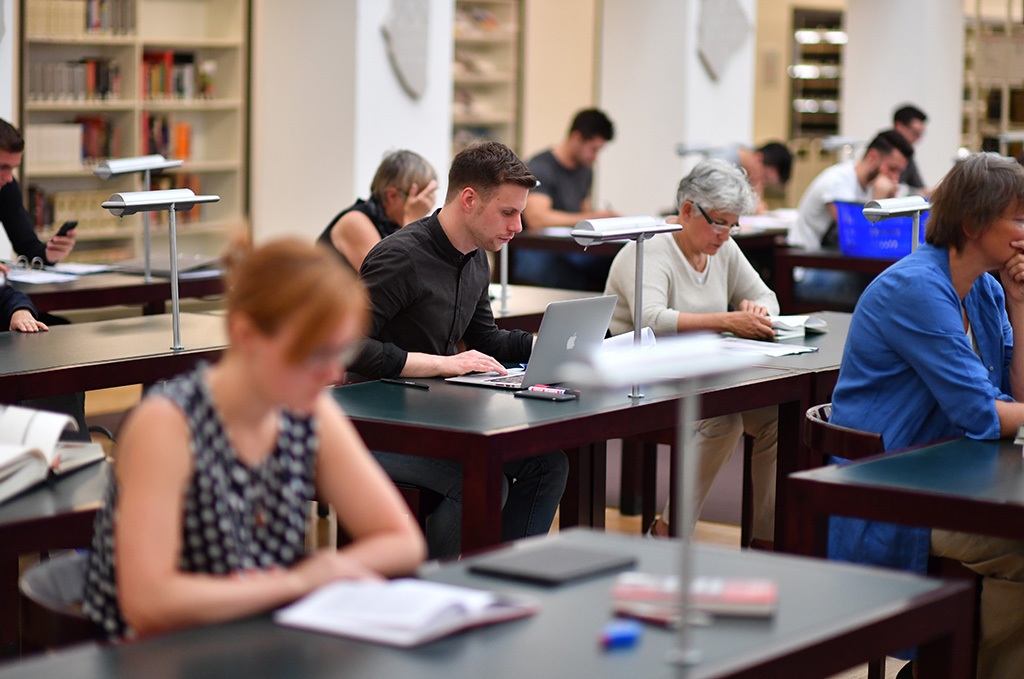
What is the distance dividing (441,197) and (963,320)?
497 centimetres

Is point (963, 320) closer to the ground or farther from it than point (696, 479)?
farther from it

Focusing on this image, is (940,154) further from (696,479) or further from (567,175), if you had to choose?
(696,479)

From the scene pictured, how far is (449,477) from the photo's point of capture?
3.21 m

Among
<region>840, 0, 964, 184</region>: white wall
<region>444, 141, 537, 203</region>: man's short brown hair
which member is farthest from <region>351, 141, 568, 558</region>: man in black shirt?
<region>840, 0, 964, 184</region>: white wall

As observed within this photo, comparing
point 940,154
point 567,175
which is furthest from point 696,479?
point 940,154


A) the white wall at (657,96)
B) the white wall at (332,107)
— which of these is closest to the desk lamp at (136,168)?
the white wall at (332,107)

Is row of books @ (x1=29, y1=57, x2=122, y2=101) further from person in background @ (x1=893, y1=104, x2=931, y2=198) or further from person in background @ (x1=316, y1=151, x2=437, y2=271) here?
person in background @ (x1=893, y1=104, x2=931, y2=198)

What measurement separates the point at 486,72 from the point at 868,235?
16.0 ft

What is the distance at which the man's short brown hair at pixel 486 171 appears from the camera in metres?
3.49

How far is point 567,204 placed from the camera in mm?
7676

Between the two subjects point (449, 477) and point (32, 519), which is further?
point (449, 477)

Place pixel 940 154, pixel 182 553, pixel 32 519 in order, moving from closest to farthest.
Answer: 1. pixel 182 553
2. pixel 32 519
3. pixel 940 154

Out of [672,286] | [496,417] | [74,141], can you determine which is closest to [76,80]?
[74,141]

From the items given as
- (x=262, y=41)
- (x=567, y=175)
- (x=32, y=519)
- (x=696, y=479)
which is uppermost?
(x=262, y=41)
